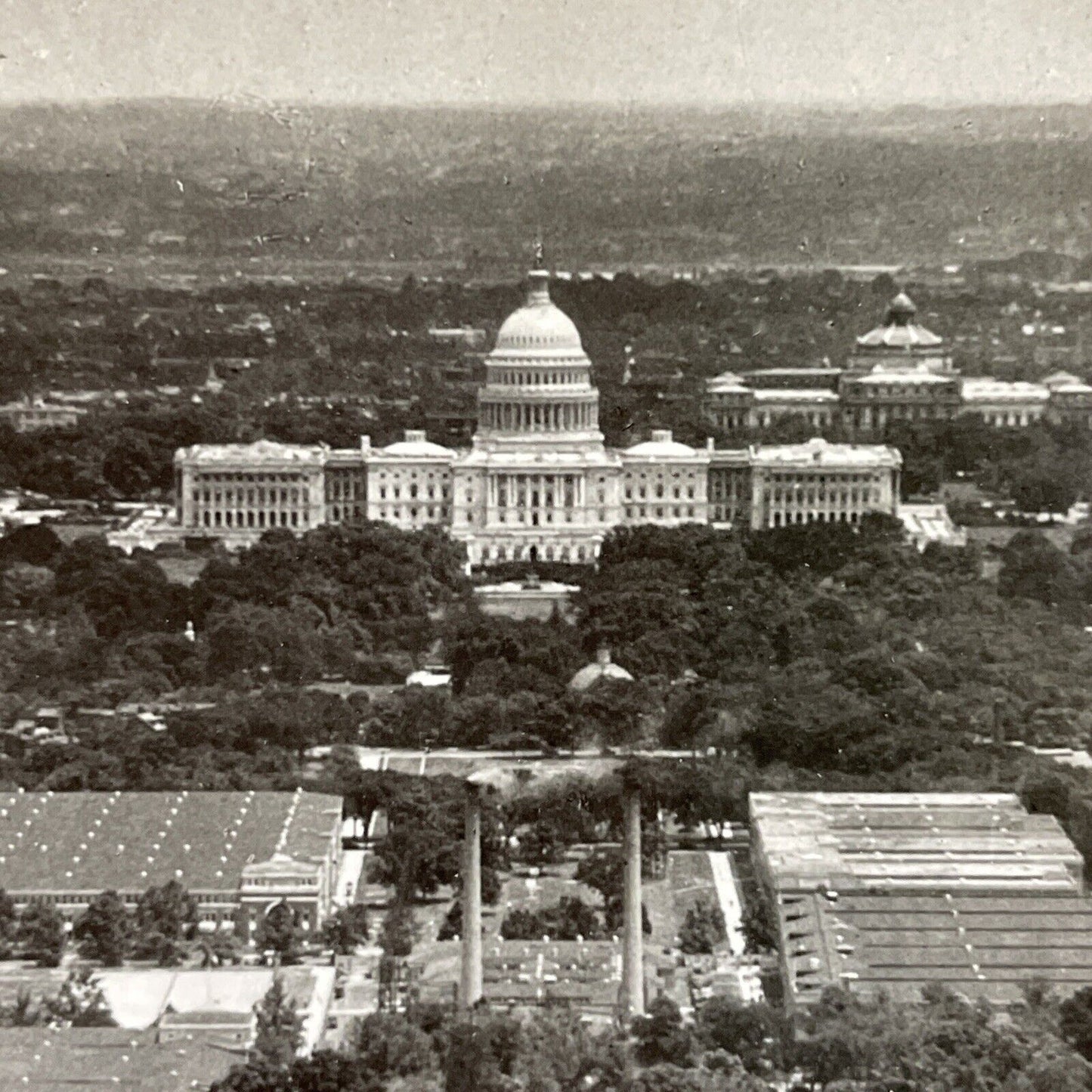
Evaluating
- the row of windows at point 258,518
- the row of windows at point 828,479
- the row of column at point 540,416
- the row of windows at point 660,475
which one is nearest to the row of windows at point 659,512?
the row of windows at point 660,475

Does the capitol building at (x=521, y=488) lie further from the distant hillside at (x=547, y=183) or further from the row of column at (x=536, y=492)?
the distant hillside at (x=547, y=183)

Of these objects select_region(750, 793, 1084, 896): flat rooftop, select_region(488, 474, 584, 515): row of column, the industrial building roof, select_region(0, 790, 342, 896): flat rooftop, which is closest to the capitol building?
select_region(488, 474, 584, 515): row of column

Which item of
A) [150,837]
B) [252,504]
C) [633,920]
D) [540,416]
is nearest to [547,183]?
[540,416]

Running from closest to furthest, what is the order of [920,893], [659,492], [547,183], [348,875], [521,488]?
[920,893], [348,875], [521,488], [659,492], [547,183]

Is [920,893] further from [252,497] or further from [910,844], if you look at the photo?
[252,497]

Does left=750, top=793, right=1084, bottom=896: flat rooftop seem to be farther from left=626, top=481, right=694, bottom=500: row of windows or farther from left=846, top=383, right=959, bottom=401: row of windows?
left=846, top=383, right=959, bottom=401: row of windows

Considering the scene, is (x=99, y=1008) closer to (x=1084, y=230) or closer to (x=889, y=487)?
(x=889, y=487)
